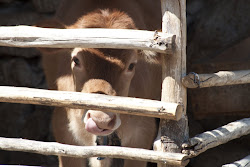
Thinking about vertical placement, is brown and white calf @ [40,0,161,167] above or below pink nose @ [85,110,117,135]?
above

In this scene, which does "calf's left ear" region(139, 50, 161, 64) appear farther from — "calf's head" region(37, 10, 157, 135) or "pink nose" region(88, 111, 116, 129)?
"pink nose" region(88, 111, 116, 129)

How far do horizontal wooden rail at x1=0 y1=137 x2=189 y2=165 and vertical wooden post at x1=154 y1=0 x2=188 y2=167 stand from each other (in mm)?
101

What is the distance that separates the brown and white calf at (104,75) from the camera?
3.22m

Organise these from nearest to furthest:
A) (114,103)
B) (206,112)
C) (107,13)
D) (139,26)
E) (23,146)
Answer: (114,103)
(23,146)
(107,13)
(139,26)
(206,112)

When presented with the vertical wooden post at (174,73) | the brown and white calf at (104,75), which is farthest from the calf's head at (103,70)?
the vertical wooden post at (174,73)

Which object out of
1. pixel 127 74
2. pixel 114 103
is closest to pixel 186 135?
pixel 114 103

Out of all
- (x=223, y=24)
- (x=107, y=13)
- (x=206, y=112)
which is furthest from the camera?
(x=223, y=24)

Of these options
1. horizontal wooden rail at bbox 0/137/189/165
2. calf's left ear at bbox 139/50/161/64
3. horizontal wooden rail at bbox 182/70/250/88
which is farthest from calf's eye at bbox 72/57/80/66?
horizontal wooden rail at bbox 182/70/250/88

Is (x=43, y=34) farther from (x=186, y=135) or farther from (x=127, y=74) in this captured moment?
(x=186, y=135)

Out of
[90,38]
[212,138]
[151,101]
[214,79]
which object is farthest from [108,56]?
[212,138]

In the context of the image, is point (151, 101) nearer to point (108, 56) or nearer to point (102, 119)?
point (102, 119)

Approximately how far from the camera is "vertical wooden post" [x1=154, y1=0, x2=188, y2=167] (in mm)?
2725

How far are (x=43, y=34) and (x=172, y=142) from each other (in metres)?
1.13

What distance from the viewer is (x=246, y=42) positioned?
17.6 feet
